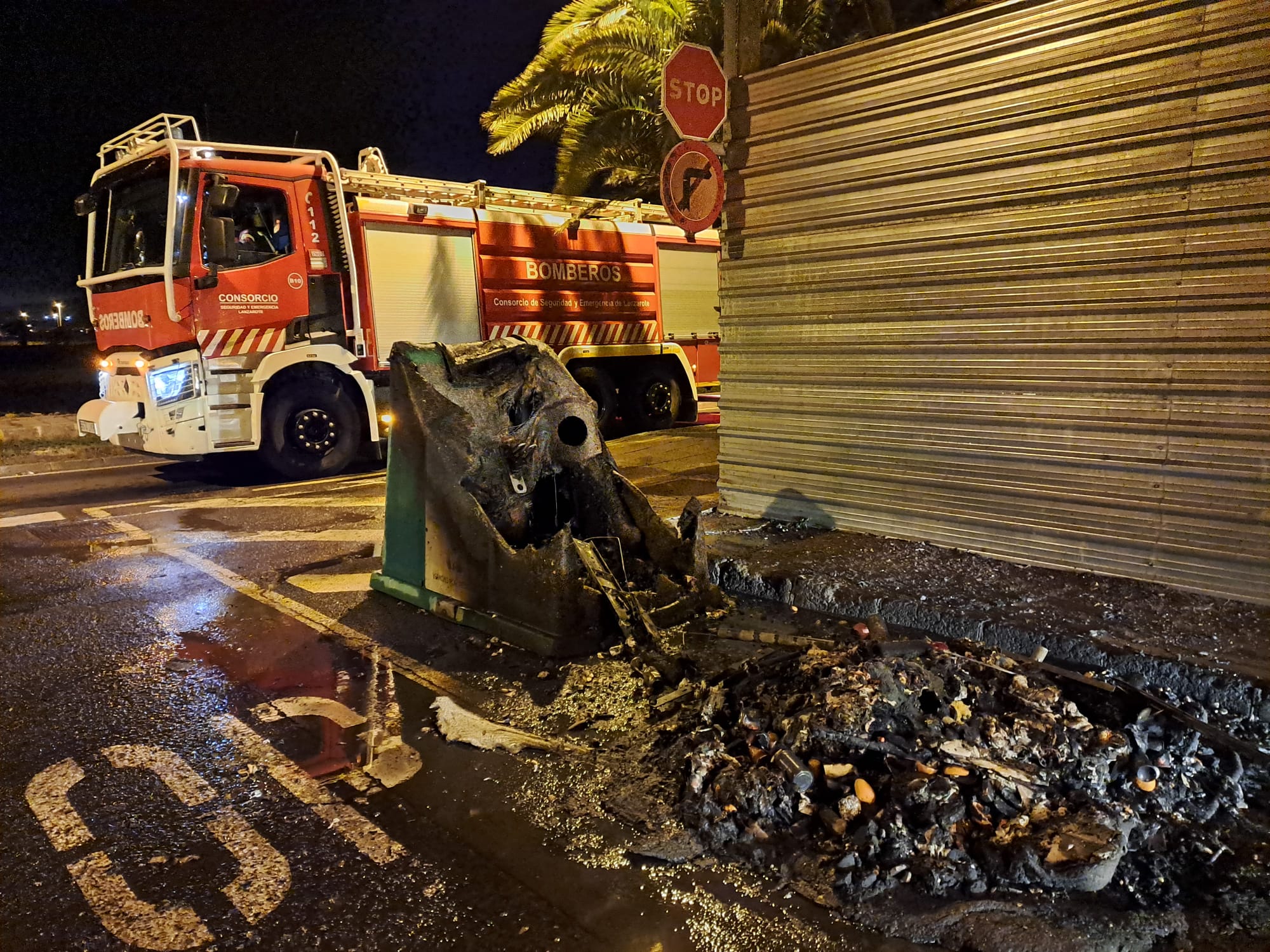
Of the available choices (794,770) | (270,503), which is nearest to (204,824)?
(794,770)

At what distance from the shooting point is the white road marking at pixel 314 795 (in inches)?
120

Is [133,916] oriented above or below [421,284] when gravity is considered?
below

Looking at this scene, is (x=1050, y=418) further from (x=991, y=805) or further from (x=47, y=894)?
(x=47, y=894)

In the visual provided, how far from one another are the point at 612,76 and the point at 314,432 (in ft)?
20.4

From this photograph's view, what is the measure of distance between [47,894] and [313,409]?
8.16m

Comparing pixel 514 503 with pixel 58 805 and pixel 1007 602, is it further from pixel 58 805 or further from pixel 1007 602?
pixel 1007 602

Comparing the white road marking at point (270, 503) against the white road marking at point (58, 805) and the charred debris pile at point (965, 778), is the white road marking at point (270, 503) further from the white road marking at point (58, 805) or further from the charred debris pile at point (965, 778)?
the charred debris pile at point (965, 778)

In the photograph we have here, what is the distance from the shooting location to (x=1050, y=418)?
5.01 metres

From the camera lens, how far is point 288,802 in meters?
3.34

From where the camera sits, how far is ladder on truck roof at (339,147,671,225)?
10.9m

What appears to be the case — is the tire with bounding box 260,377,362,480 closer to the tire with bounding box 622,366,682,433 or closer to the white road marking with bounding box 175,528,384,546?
the white road marking with bounding box 175,528,384,546

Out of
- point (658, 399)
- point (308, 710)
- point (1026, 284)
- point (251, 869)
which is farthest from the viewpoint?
point (658, 399)

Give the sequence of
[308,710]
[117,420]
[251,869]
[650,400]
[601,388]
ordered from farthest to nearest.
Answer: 1. [650,400]
2. [601,388]
3. [117,420]
4. [308,710]
5. [251,869]

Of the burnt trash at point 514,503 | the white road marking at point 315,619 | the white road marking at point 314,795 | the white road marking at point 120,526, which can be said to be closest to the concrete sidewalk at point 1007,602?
the burnt trash at point 514,503
